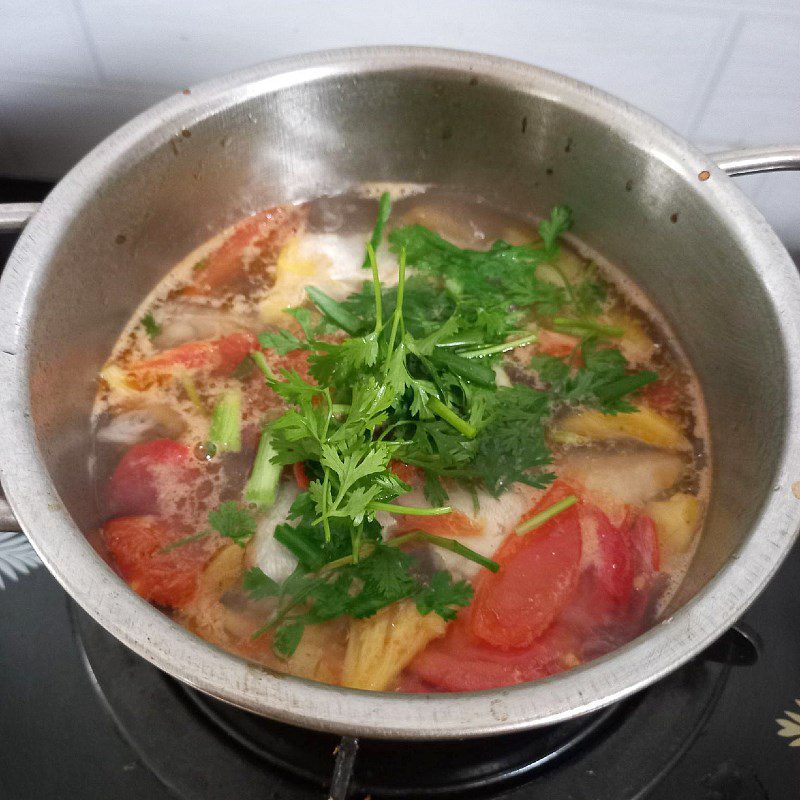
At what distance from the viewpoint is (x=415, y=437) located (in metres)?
0.93

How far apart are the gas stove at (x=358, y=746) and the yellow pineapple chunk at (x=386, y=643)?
81 mm

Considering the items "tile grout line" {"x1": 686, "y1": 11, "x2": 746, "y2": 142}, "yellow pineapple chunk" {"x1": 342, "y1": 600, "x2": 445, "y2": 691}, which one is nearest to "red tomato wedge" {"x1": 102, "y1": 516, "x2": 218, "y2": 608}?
"yellow pineapple chunk" {"x1": 342, "y1": 600, "x2": 445, "y2": 691}

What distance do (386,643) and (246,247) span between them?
0.72 meters

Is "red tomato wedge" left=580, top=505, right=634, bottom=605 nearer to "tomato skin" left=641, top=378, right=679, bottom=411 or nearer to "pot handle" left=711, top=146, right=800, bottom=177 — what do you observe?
"tomato skin" left=641, top=378, right=679, bottom=411

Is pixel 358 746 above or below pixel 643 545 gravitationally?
below

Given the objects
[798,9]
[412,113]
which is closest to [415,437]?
[412,113]

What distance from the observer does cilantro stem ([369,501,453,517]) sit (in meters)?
0.86

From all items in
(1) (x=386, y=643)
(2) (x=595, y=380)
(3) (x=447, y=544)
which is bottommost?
(1) (x=386, y=643)

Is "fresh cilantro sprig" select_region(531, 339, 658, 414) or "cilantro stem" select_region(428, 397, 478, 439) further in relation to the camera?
"fresh cilantro sprig" select_region(531, 339, 658, 414)

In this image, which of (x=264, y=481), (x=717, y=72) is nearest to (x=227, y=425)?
(x=264, y=481)

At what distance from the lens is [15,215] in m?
0.93

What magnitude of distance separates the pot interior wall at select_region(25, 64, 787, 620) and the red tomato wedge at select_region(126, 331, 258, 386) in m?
0.07

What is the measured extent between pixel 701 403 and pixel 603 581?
35cm

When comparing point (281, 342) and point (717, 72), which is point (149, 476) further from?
point (717, 72)
